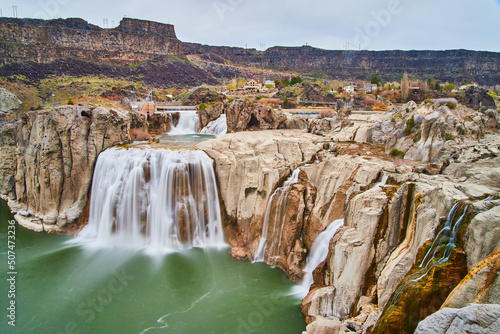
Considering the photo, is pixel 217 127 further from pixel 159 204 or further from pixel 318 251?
pixel 318 251

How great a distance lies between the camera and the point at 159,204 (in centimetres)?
2056

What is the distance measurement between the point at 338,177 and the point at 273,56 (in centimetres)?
14590

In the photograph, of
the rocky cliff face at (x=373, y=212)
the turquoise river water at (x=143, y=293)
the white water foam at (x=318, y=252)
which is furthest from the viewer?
the white water foam at (x=318, y=252)

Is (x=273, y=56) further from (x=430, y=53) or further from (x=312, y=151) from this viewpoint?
(x=312, y=151)

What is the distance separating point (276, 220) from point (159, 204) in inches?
308

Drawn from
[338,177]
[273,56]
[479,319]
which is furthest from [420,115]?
[273,56]

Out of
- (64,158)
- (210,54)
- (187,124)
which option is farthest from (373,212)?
(210,54)

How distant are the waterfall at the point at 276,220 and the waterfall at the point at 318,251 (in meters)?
2.20

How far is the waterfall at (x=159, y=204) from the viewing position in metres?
20.2

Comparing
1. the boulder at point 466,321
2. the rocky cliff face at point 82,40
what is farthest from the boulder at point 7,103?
the boulder at point 466,321

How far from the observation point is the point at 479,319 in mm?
5301

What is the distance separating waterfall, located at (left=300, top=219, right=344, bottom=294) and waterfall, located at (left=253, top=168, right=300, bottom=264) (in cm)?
220

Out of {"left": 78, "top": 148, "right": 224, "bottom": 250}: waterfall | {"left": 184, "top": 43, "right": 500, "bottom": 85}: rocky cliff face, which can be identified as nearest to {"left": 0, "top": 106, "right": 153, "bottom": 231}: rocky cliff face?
{"left": 78, "top": 148, "right": 224, "bottom": 250}: waterfall

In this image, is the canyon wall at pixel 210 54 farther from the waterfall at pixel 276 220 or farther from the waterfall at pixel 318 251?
the waterfall at pixel 318 251
